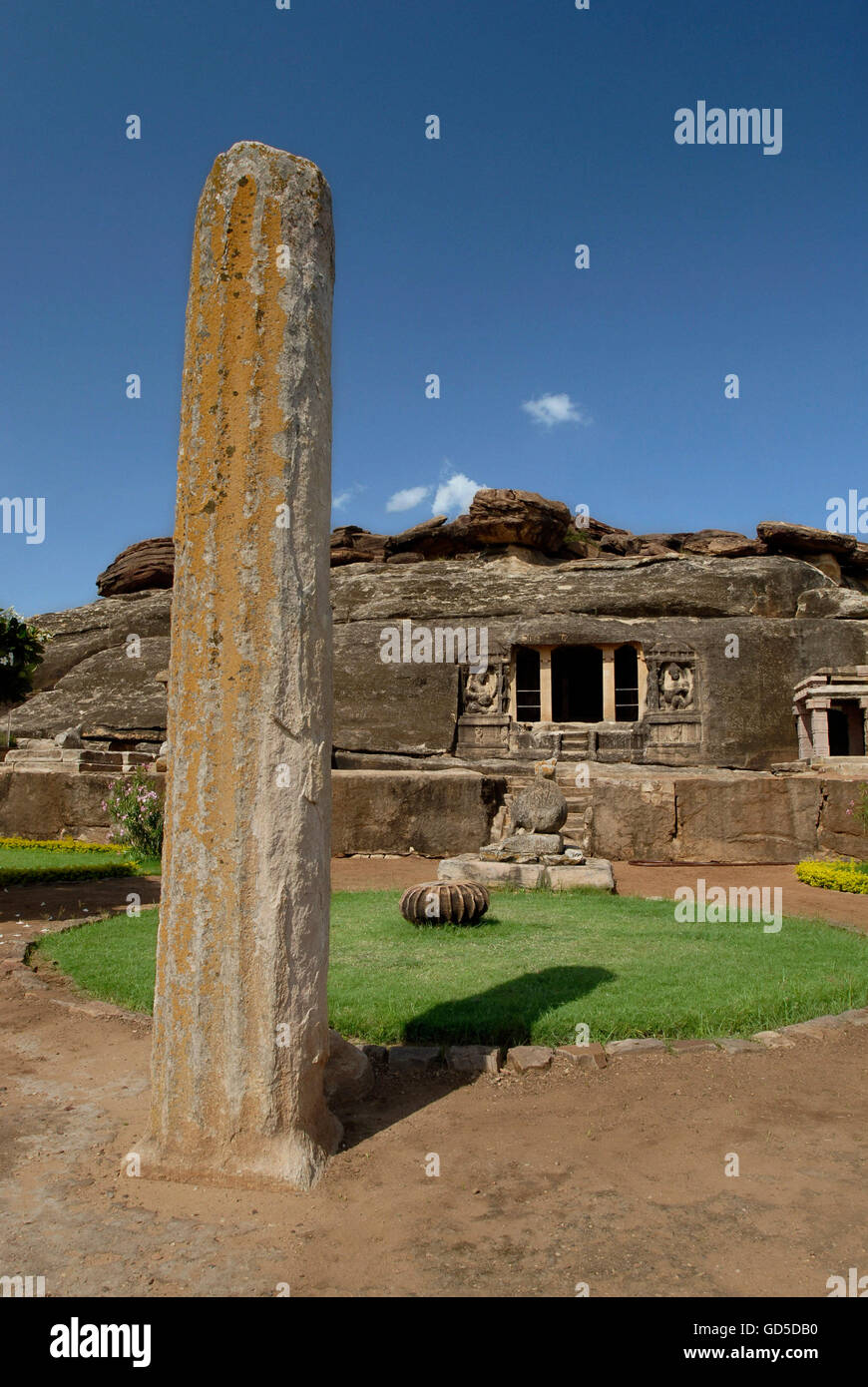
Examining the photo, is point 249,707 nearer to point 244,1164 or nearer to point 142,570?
A: point 244,1164

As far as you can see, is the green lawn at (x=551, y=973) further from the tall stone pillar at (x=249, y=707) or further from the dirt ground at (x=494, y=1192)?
the tall stone pillar at (x=249, y=707)

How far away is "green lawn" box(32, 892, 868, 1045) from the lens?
458 cm

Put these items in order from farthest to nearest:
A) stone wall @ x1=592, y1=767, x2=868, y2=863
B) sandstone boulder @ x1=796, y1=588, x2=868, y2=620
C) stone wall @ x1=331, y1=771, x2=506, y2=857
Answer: sandstone boulder @ x1=796, y1=588, x2=868, y2=620
stone wall @ x1=331, y1=771, x2=506, y2=857
stone wall @ x1=592, y1=767, x2=868, y2=863

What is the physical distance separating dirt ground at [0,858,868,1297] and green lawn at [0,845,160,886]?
632 centimetres

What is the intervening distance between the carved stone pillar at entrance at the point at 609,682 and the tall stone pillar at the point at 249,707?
18429mm

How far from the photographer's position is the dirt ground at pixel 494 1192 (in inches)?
97.1

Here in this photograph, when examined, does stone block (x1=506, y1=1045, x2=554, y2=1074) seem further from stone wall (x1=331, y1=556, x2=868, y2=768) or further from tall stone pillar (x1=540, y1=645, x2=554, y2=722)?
tall stone pillar (x1=540, y1=645, x2=554, y2=722)

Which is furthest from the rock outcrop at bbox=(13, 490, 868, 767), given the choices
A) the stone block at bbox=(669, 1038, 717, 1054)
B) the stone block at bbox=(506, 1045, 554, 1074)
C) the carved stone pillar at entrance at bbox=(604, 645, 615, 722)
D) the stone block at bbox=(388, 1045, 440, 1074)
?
the stone block at bbox=(669, 1038, 717, 1054)

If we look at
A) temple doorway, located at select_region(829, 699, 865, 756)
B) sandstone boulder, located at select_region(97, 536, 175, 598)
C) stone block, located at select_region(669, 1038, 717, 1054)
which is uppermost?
sandstone boulder, located at select_region(97, 536, 175, 598)

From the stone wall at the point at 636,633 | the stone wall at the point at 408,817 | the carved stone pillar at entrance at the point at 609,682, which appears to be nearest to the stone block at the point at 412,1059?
the stone wall at the point at 408,817

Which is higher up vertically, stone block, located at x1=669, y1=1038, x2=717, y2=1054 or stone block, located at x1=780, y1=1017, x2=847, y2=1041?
stone block, located at x1=669, y1=1038, x2=717, y2=1054

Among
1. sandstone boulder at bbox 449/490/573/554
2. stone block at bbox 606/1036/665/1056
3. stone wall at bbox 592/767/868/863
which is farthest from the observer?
sandstone boulder at bbox 449/490/573/554

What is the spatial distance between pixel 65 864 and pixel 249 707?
9571 millimetres
